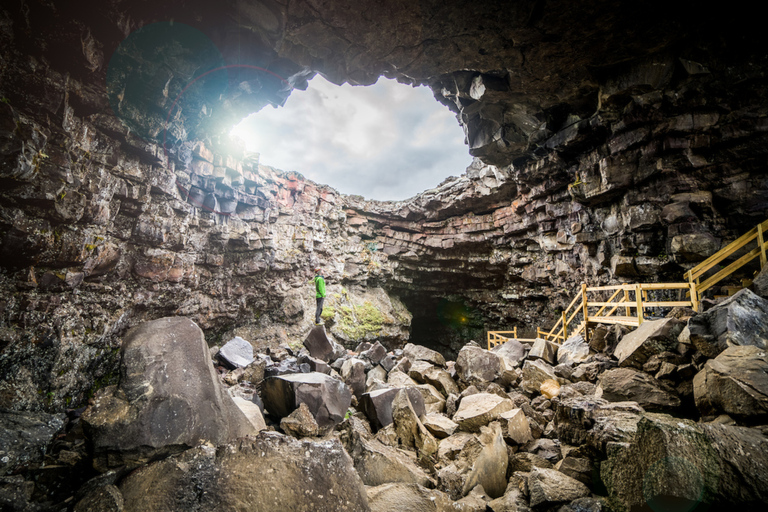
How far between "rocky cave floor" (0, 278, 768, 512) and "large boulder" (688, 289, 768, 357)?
2 centimetres

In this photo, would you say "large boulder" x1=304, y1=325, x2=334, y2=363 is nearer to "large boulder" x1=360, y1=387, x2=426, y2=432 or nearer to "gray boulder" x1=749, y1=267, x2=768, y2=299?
"large boulder" x1=360, y1=387, x2=426, y2=432

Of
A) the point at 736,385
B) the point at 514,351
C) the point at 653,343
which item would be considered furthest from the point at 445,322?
the point at 736,385

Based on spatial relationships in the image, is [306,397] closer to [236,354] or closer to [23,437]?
[23,437]

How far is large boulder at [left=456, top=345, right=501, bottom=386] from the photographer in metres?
4.90

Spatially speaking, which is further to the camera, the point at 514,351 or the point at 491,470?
the point at 514,351

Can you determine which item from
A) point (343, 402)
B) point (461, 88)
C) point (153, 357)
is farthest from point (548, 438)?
point (461, 88)

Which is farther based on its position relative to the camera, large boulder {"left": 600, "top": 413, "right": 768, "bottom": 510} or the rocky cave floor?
the rocky cave floor

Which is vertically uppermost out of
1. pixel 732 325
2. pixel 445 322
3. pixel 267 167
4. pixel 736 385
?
pixel 267 167

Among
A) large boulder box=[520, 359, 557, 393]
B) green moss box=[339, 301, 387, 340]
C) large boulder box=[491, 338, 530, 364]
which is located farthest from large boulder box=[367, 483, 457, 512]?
green moss box=[339, 301, 387, 340]

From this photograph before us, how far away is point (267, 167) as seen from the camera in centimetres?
1334

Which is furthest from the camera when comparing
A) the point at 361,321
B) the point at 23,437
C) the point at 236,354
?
the point at 361,321

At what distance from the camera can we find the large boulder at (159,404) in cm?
212

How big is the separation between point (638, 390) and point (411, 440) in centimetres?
255

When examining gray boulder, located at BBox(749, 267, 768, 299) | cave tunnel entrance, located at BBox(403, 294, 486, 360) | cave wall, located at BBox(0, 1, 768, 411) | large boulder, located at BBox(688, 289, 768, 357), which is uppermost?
cave wall, located at BBox(0, 1, 768, 411)
